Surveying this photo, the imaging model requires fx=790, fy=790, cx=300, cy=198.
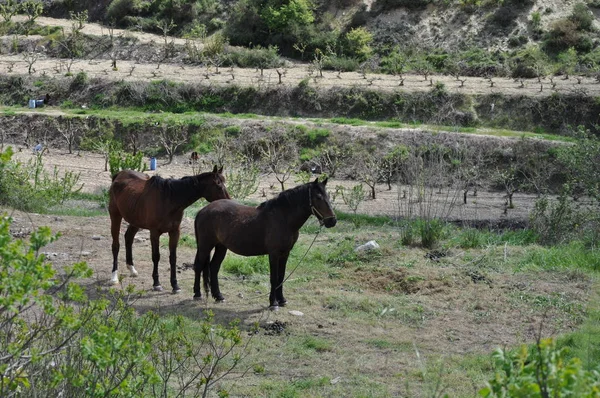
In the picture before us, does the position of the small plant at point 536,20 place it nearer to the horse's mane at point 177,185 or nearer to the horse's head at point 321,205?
the horse's mane at point 177,185

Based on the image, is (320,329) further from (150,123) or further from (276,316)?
(150,123)

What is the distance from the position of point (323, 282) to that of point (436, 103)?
3250 cm

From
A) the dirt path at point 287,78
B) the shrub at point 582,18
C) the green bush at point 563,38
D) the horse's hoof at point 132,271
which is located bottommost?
the dirt path at point 287,78

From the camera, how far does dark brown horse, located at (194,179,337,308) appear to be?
12.7m

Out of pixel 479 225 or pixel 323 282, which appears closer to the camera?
pixel 323 282

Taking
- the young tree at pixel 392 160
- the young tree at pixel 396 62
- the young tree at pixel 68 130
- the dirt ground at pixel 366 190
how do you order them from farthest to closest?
1. the young tree at pixel 396 62
2. the young tree at pixel 68 130
3. the young tree at pixel 392 160
4. the dirt ground at pixel 366 190

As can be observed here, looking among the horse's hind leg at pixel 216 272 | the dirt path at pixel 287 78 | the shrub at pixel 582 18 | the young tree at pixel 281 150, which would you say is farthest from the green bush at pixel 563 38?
the horse's hind leg at pixel 216 272

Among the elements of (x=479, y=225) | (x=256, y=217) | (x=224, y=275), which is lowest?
(x=479, y=225)

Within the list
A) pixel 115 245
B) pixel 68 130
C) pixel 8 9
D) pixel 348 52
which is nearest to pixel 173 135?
pixel 68 130

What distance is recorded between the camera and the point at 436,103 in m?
45.4

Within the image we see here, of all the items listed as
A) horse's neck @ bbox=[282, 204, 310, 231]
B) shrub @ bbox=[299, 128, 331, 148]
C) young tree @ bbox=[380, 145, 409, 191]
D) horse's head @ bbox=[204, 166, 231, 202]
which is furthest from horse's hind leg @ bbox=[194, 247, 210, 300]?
shrub @ bbox=[299, 128, 331, 148]

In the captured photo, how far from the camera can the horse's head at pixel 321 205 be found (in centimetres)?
1251

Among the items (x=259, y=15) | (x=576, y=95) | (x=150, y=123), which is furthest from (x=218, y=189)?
(x=259, y=15)

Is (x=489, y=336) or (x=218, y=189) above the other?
(x=218, y=189)
